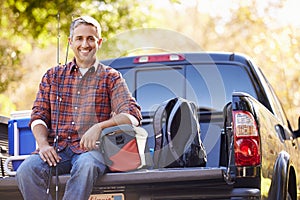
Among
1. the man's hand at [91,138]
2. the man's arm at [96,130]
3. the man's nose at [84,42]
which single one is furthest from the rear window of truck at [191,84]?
the man's hand at [91,138]

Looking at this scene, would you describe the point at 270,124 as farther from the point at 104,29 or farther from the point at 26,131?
the point at 104,29

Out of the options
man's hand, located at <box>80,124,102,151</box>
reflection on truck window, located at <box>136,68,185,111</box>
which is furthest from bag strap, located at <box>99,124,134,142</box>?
reflection on truck window, located at <box>136,68,185,111</box>

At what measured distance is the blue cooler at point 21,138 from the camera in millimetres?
5602

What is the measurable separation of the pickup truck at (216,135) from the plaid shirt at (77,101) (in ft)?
1.59

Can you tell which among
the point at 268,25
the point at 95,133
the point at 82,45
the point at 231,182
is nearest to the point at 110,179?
the point at 95,133

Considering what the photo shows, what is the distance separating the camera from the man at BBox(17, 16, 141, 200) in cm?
481

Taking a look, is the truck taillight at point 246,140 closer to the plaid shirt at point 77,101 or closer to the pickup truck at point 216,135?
the pickup truck at point 216,135

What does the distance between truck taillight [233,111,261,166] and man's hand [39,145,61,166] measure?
4.01 feet

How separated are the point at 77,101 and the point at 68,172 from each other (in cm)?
51

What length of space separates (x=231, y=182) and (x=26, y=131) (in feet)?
6.19

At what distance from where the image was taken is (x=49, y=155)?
491 centimetres

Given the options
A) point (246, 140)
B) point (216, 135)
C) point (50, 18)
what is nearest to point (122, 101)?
point (216, 135)

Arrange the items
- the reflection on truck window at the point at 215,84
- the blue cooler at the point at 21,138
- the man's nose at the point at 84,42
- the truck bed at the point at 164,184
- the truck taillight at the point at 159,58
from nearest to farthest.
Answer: the truck bed at the point at 164,184 → the man's nose at the point at 84,42 → the blue cooler at the point at 21,138 → the reflection on truck window at the point at 215,84 → the truck taillight at the point at 159,58

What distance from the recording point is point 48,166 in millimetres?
4902
